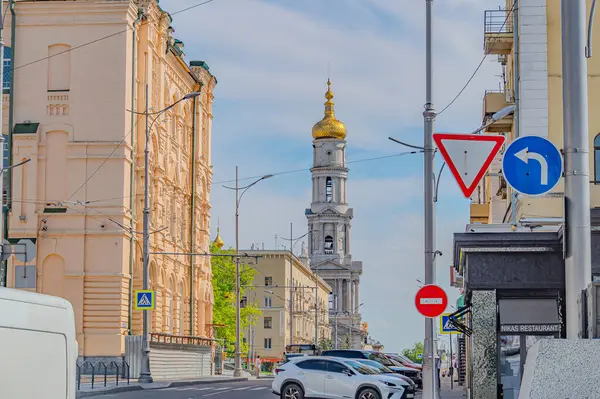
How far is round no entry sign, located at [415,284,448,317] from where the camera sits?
21688 mm

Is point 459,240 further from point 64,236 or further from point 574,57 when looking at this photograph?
point 64,236

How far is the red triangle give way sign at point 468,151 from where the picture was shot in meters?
15.9

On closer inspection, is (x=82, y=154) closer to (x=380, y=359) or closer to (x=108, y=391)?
(x=380, y=359)

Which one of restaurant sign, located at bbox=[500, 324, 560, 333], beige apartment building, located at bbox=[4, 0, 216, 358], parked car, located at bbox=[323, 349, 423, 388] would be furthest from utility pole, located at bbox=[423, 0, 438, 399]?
beige apartment building, located at bbox=[4, 0, 216, 358]

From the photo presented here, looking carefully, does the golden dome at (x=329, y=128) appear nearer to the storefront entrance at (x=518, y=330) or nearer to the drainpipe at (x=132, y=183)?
the drainpipe at (x=132, y=183)

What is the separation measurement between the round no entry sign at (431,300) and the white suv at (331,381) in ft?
29.7

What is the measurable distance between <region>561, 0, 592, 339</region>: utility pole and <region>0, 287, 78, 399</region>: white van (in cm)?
443

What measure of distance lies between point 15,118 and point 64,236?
21.4 ft

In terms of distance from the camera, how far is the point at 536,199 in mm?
30344

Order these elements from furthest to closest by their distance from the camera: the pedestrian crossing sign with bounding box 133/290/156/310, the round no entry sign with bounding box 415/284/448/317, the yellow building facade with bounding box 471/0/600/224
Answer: the pedestrian crossing sign with bounding box 133/290/156/310 < the yellow building facade with bounding box 471/0/600/224 < the round no entry sign with bounding box 415/284/448/317

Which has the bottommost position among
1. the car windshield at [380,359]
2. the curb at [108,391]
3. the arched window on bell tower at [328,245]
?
the curb at [108,391]

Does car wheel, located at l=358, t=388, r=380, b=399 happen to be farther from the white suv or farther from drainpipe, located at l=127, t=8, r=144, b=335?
drainpipe, located at l=127, t=8, r=144, b=335

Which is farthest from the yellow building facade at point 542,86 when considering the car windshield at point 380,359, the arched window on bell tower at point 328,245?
the arched window on bell tower at point 328,245

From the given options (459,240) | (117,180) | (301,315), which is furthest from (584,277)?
(301,315)
